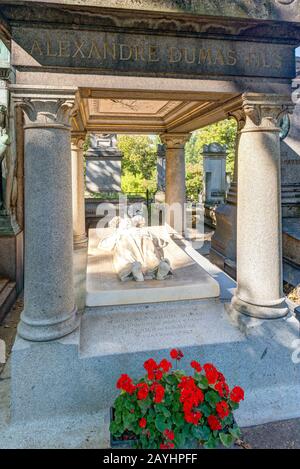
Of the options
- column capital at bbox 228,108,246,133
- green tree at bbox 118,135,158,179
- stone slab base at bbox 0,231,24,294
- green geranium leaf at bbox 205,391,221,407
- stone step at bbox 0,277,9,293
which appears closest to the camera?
green geranium leaf at bbox 205,391,221,407

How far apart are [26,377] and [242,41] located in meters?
4.69

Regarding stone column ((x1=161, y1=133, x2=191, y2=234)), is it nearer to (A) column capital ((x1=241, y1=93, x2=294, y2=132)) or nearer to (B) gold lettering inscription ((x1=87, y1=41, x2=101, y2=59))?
(A) column capital ((x1=241, y1=93, x2=294, y2=132))

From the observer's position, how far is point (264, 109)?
4.23 m

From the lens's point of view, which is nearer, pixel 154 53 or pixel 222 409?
pixel 222 409

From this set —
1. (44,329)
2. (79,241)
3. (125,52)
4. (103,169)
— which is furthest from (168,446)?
Result: (103,169)

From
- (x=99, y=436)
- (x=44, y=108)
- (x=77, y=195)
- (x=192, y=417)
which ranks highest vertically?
(x=44, y=108)

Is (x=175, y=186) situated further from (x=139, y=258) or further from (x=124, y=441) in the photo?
(x=124, y=441)

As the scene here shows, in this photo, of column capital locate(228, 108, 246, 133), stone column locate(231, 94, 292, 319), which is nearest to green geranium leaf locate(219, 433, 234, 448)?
stone column locate(231, 94, 292, 319)

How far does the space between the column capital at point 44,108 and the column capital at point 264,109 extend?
7.09 feet

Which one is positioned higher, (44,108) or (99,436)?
(44,108)

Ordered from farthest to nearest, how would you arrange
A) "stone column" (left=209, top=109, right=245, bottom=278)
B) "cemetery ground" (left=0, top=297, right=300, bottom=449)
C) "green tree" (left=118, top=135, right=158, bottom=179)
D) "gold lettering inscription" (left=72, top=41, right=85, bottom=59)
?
"green tree" (left=118, top=135, right=158, bottom=179) → "stone column" (left=209, top=109, right=245, bottom=278) → "gold lettering inscription" (left=72, top=41, right=85, bottom=59) → "cemetery ground" (left=0, top=297, right=300, bottom=449)

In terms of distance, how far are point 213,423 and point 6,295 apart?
5427 mm

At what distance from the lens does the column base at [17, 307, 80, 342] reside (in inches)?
148

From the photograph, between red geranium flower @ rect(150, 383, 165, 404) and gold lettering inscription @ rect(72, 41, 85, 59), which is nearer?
red geranium flower @ rect(150, 383, 165, 404)
